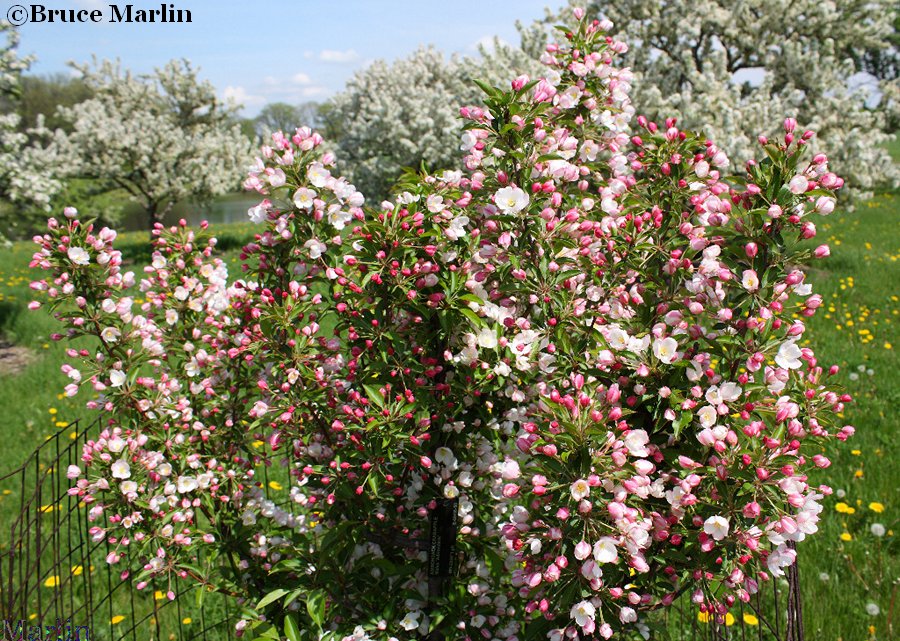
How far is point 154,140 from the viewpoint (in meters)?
16.2

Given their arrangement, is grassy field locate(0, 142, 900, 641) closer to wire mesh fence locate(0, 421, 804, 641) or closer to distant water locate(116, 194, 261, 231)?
wire mesh fence locate(0, 421, 804, 641)

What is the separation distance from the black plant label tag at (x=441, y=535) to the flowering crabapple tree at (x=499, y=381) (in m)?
0.03

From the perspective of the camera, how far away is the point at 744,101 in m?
10.0

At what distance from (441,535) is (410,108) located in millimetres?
11026

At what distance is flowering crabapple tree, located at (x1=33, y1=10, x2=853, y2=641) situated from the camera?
1.67 meters

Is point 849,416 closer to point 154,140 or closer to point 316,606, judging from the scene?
point 316,606

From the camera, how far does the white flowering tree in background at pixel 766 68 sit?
31.3ft

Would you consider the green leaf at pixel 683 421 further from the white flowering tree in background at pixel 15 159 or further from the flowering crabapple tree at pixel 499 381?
the white flowering tree in background at pixel 15 159

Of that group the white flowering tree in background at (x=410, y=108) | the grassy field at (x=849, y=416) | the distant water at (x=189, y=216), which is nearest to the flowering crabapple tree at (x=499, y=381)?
the grassy field at (x=849, y=416)

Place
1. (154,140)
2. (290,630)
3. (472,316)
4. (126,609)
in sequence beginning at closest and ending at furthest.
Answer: (472,316) → (290,630) → (126,609) → (154,140)

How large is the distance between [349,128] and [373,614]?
1269 cm

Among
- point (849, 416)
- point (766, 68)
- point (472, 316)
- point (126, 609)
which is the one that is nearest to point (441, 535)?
point (472, 316)

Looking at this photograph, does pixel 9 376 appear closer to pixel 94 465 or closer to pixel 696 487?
pixel 94 465

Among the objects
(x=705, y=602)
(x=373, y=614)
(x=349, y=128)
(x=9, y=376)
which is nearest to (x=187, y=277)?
(x=373, y=614)
